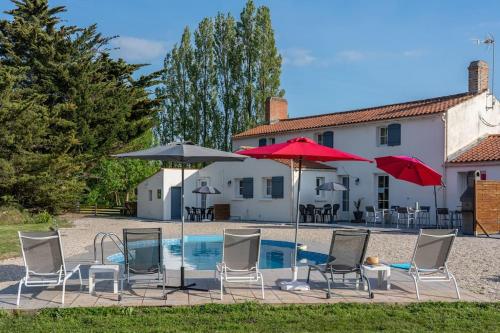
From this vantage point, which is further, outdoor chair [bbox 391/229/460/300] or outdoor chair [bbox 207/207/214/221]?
outdoor chair [bbox 207/207/214/221]

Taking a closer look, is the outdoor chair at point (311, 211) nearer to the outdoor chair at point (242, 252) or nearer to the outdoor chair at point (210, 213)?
the outdoor chair at point (210, 213)

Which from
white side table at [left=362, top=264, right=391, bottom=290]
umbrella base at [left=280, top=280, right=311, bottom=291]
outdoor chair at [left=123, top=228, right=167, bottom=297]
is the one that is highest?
outdoor chair at [left=123, top=228, right=167, bottom=297]

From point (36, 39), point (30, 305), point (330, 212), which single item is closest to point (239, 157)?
point (30, 305)

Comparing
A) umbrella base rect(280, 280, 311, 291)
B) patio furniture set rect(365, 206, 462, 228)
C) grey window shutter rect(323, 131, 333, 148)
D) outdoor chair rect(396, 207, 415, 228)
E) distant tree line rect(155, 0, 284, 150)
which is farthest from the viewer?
distant tree line rect(155, 0, 284, 150)

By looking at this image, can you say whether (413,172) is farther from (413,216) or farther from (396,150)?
(396,150)

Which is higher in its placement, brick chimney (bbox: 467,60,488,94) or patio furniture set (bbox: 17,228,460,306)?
brick chimney (bbox: 467,60,488,94)

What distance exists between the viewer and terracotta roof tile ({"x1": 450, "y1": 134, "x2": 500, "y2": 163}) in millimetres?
22281

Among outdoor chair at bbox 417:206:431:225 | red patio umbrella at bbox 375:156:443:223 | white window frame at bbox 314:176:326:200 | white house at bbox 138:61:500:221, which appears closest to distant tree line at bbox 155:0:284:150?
white house at bbox 138:61:500:221

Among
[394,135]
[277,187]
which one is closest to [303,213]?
[277,187]

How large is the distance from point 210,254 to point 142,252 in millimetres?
7575

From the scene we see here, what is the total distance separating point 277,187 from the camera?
26.1m

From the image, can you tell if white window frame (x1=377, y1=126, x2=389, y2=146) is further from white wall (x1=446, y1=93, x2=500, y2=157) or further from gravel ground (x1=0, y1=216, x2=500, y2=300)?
gravel ground (x1=0, y1=216, x2=500, y2=300)

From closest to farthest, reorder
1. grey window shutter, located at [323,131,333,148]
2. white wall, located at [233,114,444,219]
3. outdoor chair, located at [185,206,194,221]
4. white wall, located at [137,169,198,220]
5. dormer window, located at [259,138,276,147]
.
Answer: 1. white wall, located at [233,114,444,219]
2. grey window shutter, located at [323,131,333,148]
3. outdoor chair, located at [185,206,194,221]
4. white wall, located at [137,169,198,220]
5. dormer window, located at [259,138,276,147]

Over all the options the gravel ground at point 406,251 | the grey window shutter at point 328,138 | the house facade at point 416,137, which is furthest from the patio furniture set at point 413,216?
the grey window shutter at point 328,138
